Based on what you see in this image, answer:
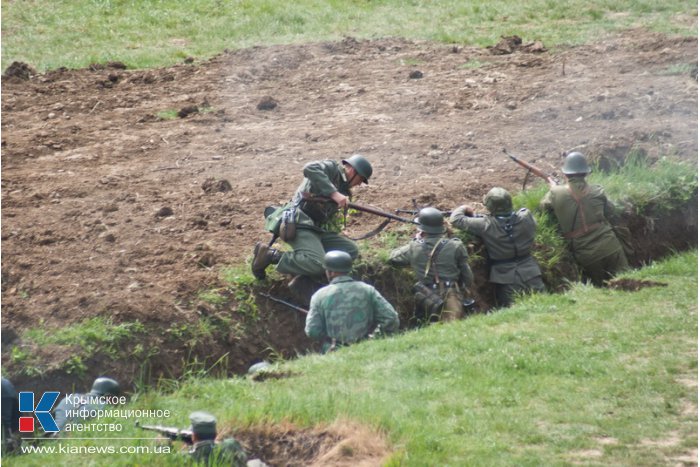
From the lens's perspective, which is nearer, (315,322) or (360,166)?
(315,322)

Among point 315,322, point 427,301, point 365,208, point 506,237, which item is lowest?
point 427,301

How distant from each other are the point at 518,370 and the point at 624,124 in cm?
753

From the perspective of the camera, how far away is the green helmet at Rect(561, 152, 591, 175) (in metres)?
14.6

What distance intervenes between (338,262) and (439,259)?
1.49m

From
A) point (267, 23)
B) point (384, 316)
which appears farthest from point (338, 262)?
point (267, 23)

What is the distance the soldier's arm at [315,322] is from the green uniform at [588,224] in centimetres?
391

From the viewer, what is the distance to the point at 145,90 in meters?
19.5

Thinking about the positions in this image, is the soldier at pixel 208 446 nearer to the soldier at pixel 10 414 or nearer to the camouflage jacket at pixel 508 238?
the soldier at pixel 10 414

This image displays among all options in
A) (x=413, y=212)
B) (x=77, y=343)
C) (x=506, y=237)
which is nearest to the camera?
(x=77, y=343)

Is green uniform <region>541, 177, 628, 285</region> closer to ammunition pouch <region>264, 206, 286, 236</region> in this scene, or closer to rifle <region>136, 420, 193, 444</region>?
ammunition pouch <region>264, 206, 286, 236</region>

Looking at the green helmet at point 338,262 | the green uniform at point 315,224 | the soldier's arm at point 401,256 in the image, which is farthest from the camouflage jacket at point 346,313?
the soldier's arm at point 401,256

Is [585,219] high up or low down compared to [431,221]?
down

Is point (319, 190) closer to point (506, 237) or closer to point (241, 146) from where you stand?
point (506, 237)

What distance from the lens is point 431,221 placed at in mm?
13508
